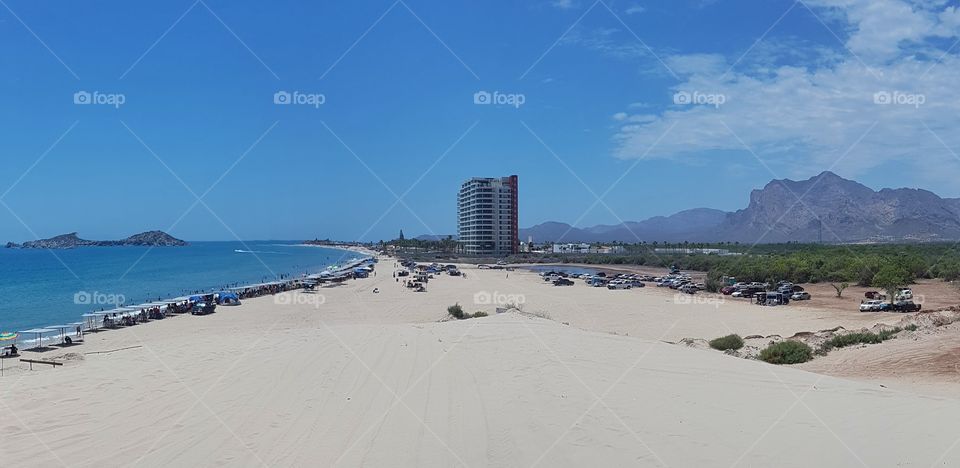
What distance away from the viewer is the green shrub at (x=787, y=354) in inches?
627

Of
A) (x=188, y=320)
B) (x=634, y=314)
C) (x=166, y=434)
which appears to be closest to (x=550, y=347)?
(x=166, y=434)

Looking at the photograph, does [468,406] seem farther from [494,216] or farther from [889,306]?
[494,216]

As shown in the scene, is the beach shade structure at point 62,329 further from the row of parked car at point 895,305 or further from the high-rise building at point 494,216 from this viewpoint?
the high-rise building at point 494,216

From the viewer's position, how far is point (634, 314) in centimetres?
3341

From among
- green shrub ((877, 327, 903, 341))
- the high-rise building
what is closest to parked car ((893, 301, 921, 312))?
green shrub ((877, 327, 903, 341))

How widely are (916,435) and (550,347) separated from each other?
8.13 metres

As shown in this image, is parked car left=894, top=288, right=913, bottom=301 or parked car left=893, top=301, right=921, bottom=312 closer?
parked car left=893, top=301, right=921, bottom=312

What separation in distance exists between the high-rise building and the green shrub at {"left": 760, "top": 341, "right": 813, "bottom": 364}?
360 feet

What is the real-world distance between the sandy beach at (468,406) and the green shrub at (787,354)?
476 millimetres

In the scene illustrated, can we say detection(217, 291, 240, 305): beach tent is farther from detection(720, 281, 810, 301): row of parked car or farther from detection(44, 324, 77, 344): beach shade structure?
detection(720, 281, 810, 301): row of parked car

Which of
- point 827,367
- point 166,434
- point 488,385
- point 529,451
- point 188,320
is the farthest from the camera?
point 188,320

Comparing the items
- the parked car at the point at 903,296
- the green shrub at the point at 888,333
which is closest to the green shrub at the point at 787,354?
the green shrub at the point at 888,333

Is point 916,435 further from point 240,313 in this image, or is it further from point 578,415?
point 240,313

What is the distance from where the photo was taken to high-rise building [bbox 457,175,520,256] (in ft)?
416
